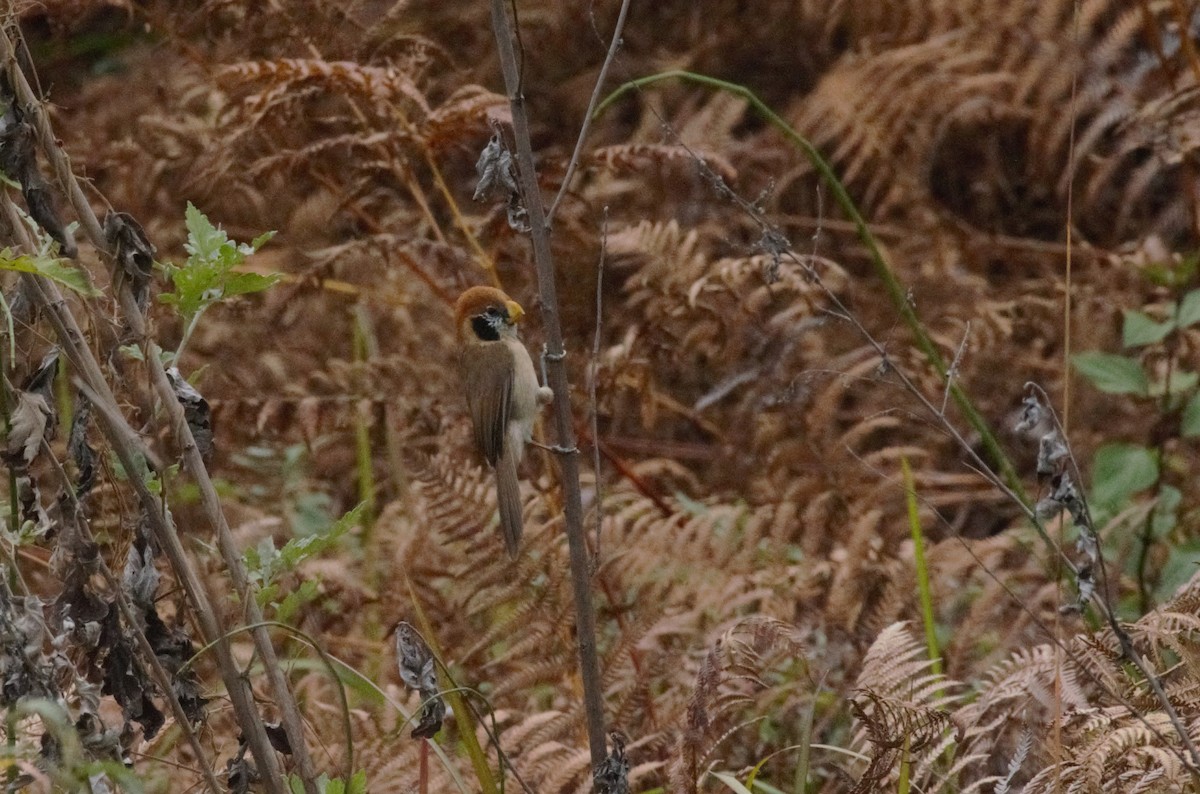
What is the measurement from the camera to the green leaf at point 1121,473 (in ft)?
12.9

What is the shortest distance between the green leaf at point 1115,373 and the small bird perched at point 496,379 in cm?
163

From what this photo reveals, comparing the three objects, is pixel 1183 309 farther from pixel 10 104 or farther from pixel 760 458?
pixel 10 104

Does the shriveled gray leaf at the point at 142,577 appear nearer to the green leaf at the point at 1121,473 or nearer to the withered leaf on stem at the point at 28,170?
the withered leaf on stem at the point at 28,170

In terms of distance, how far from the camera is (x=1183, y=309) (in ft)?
14.1

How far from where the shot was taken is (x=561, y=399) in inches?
85.6

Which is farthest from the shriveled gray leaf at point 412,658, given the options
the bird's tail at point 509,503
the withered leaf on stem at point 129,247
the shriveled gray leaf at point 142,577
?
the bird's tail at point 509,503

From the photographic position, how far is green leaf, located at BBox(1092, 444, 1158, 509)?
3941 mm

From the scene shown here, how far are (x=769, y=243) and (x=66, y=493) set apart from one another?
134cm

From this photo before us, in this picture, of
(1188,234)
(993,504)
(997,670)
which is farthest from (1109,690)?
(1188,234)

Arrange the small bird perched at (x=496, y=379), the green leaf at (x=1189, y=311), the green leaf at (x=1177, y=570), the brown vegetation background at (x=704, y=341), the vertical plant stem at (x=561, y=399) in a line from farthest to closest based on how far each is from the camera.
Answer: the green leaf at (x=1189, y=311) → the small bird perched at (x=496, y=379) → the green leaf at (x=1177, y=570) → the brown vegetation background at (x=704, y=341) → the vertical plant stem at (x=561, y=399)

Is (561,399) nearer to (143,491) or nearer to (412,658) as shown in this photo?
(412,658)

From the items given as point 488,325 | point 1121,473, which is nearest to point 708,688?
point 488,325

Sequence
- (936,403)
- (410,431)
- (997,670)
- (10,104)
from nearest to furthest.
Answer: (10,104)
(997,670)
(410,431)
(936,403)

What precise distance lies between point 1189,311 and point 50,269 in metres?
3.51
